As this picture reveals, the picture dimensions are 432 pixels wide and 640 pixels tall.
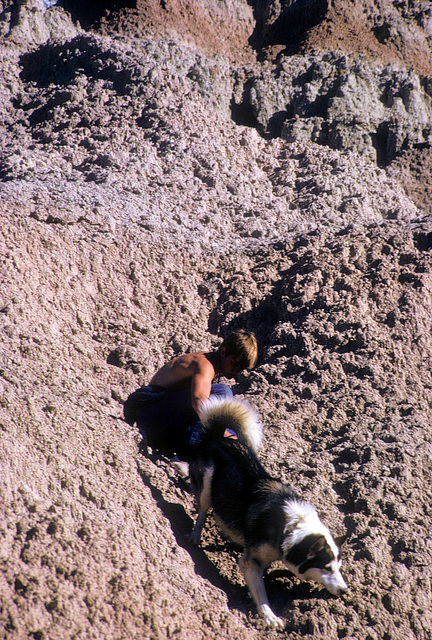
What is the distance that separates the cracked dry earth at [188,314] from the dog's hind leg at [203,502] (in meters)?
0.11

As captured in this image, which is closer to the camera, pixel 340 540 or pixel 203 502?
pixel 340 540

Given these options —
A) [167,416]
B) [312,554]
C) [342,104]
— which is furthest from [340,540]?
[342,104]

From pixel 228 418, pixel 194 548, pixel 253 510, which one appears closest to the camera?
pixel 253 510

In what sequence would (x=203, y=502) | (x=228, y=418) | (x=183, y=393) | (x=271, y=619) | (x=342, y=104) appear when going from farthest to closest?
(x=342, y=104) → (x=183, y=393) → (x=228, y=418) → (x=203, y=502) → (x=271, y=619)

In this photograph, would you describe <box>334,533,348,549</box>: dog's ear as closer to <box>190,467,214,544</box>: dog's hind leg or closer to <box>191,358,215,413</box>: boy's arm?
<box>190,467,214,544</box>: dog's hind leg

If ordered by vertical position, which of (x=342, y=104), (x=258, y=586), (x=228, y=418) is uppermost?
(x=342, y=104)

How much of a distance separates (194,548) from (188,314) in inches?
127

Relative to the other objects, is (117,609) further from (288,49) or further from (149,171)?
(288,49)

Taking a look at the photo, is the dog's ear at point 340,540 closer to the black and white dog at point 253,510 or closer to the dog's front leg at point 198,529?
the black and white dog at point 253,510

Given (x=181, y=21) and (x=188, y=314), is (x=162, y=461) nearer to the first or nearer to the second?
(x=188, y=314)

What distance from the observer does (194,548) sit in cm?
334

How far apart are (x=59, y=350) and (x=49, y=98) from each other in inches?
215

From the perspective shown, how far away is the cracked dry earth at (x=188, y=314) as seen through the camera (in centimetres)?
284

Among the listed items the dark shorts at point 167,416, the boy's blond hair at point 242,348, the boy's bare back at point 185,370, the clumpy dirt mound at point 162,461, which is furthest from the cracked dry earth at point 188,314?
the boy's blond hair at point 242,348
